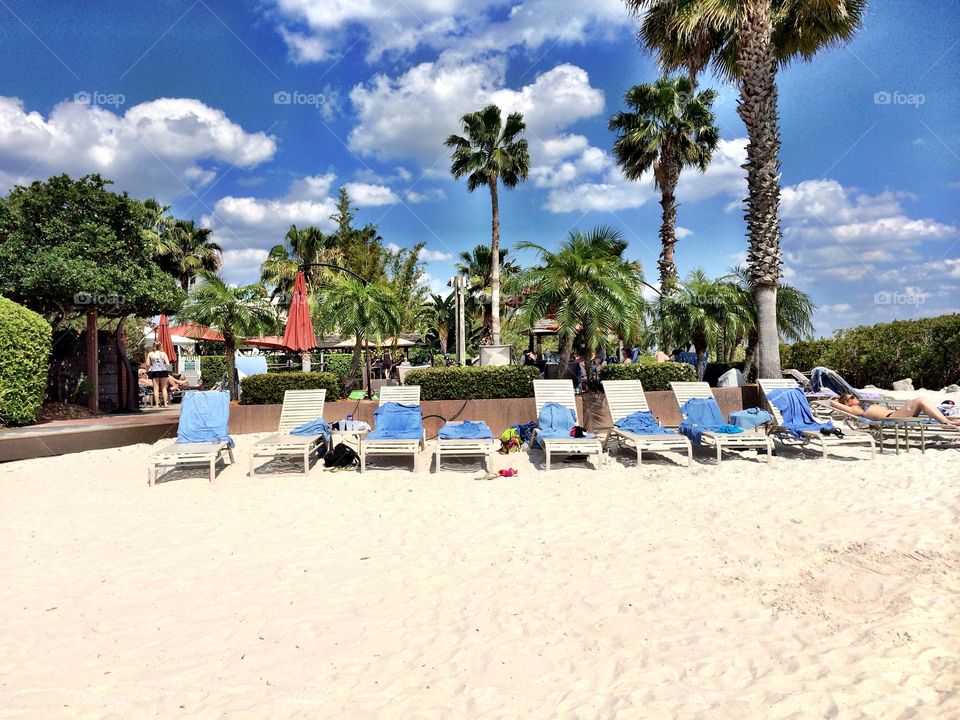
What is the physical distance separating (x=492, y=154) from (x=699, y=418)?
15243mm

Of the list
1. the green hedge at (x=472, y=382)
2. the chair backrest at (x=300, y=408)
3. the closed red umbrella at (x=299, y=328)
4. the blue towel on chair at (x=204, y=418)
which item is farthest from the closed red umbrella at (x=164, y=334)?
the green hedge at (x=472, y=382)

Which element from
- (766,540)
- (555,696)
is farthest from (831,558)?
(555,696)

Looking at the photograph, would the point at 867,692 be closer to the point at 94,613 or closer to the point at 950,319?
the point at 94,613

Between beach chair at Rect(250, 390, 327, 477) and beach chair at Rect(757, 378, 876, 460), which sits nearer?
beach chair at Rect(250, 390, 327, 477)

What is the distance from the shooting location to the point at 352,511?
5.38m

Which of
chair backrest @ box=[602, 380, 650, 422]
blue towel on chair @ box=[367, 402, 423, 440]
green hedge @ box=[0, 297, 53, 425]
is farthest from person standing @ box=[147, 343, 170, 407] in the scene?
chair backrest @ box=[602, 380, 650, 422]

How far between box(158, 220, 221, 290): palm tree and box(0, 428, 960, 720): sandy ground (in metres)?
21.4

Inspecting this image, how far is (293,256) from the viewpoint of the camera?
2792 cm

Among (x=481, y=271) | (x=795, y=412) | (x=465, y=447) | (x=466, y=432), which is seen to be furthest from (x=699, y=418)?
(x=481, y=271)

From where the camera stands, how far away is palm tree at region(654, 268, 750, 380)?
1395 cm

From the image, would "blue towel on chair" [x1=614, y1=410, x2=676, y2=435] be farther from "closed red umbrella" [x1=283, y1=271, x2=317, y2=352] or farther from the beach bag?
"closed red umbrella" [x1=283, y1=271, x2=317, y2=352]

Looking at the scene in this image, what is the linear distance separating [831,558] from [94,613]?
15.9 ft

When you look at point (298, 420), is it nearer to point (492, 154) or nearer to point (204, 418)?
point (204, 418)

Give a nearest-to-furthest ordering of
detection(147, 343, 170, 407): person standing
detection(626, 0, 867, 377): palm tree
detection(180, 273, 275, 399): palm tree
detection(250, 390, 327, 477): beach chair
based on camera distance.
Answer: detection(250, 390, 327, 477): beach chair
detection(626, 0, 867, 377): palm tree
detection(180, 273, 275, 399): palm tree
detection(147, 343, 170, 407): person standing
